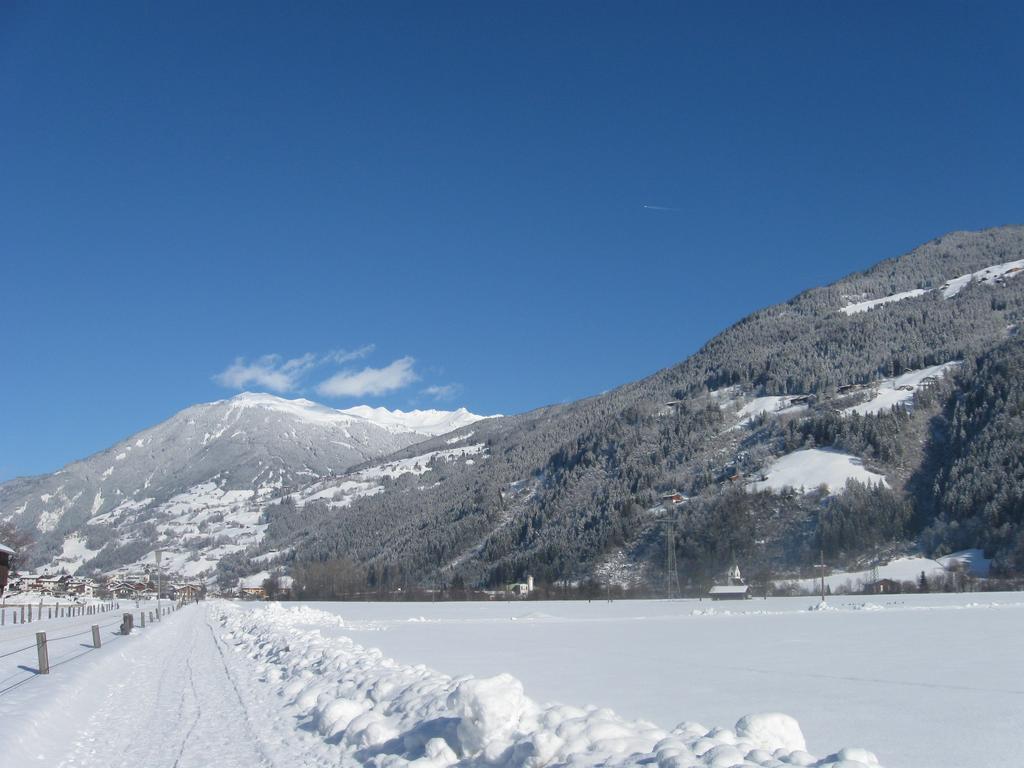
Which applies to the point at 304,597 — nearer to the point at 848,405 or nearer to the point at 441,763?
the point at 848,405

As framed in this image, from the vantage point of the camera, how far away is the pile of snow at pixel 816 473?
109125mm

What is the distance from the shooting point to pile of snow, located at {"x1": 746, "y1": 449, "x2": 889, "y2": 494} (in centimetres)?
10912

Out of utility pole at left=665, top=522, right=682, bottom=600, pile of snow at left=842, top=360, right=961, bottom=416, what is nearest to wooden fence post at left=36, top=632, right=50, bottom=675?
utility pole at left=665, top=522, right=682, bottom=600

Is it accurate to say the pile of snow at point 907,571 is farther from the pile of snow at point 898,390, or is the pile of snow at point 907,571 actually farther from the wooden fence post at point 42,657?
the wooden fence post at point 42,657

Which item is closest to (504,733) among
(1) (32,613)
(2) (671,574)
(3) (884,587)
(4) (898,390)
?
(1) (32,613)

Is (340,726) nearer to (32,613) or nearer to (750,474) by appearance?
(32,613)

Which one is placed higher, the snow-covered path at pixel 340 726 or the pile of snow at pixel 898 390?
the pile of snow at pixel 898 390

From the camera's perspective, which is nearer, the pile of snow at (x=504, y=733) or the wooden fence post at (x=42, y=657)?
the pile of snow at (x=504, y=733)

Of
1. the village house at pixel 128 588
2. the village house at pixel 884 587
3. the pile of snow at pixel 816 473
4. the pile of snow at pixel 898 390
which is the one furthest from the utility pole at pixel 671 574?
the village house at pixel 128 588

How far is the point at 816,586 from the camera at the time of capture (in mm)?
85750

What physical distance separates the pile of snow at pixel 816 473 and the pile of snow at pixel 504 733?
339 ft

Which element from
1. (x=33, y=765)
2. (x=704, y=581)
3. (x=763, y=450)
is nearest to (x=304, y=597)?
(x=704, y=581)

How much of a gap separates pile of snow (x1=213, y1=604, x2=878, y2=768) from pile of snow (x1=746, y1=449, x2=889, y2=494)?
103 m

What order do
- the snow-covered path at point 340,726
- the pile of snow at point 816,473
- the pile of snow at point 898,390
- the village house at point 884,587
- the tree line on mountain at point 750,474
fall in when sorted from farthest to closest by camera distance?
1. the pile of snow at point 898,390
2. the pile of snow at point 816,473
3. the tree line on mountain at point 750,474
4. the village house at point 884,587
5. the snow-covered path at point 340,726
